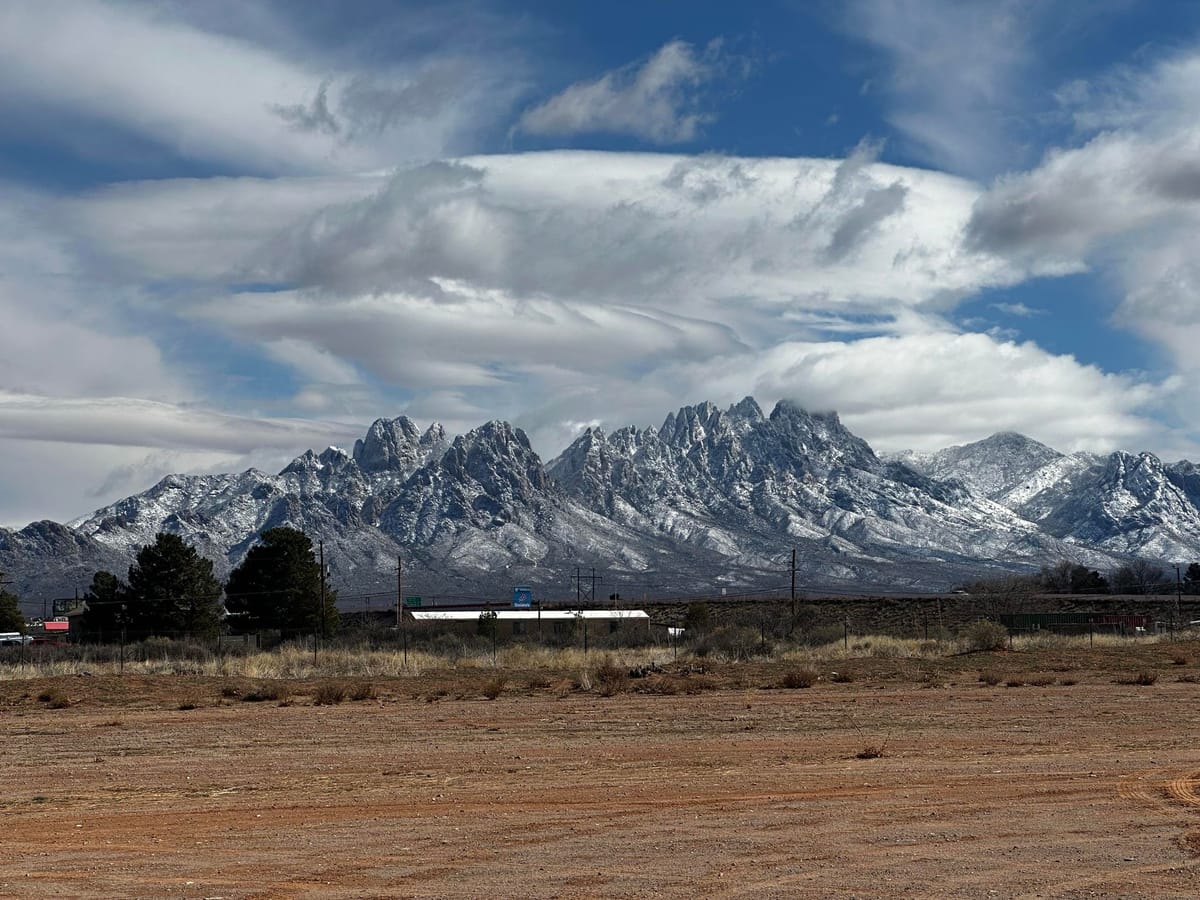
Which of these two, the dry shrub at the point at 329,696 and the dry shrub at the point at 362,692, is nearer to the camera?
the dry shrub at the point at 329,696

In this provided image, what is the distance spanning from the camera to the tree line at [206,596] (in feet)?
255

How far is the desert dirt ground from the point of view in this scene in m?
13.4

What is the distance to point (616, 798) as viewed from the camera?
1845 cm

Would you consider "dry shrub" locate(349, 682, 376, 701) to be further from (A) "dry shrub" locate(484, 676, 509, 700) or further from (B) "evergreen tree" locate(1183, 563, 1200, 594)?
(B) "evergreen tree" locate(1183, 563, 1200, 594)

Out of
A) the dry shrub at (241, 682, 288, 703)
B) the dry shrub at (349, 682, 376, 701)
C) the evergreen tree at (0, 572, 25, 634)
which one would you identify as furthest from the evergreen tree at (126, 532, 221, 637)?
the dry shrub at (349, 682, 376, 701)

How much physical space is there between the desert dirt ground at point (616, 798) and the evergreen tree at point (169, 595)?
43736mm

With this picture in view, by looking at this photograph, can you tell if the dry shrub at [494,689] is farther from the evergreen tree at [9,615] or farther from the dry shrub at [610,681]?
the evergreen tree at [9,615]

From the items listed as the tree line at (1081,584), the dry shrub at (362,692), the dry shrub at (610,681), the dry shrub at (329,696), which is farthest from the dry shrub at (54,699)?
the tree line at (1081,584)

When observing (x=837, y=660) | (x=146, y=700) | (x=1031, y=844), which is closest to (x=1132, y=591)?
(x=837, y=660)

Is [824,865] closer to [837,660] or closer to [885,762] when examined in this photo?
[885,762]

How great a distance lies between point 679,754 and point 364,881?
10.7 m

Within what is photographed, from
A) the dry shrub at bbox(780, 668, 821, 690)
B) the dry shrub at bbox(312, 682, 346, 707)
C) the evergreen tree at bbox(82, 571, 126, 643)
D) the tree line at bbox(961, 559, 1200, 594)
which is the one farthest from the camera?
the tree line at bbox(961, 559, 1200, 594)

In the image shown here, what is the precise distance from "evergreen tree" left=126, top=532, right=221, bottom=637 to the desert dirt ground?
143ft

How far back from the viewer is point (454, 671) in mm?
48844
